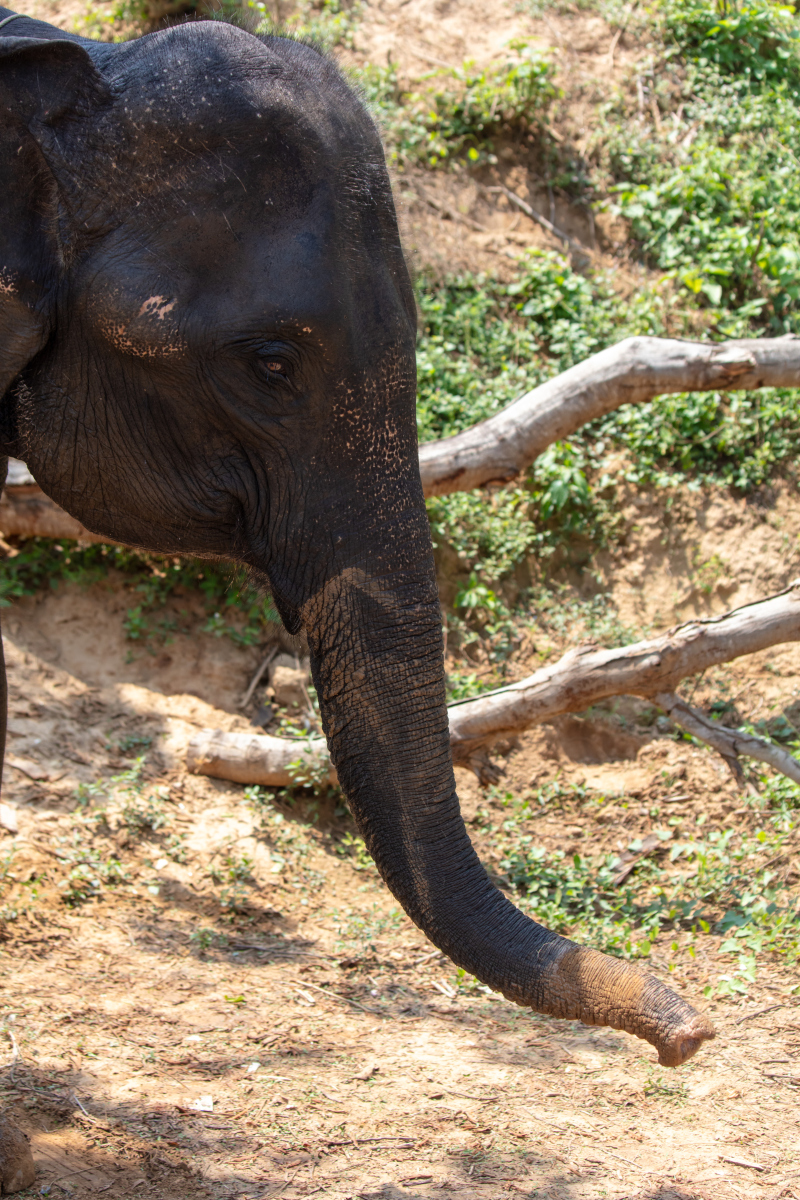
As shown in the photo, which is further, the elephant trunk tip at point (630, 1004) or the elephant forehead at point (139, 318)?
the elephant forehead at point (139, 318)

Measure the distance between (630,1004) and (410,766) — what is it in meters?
0.57

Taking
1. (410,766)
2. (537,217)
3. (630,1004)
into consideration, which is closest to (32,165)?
(410,766)

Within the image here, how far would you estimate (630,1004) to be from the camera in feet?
6.10

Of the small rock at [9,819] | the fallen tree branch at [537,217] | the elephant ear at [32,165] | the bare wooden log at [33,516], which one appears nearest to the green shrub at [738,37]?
the fallen tree branch at [537,217]

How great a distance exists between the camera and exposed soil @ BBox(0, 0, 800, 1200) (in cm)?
258

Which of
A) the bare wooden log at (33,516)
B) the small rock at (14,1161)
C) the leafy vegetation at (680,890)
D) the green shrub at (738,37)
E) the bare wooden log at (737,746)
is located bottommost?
the leafy vegetation at (680,890)

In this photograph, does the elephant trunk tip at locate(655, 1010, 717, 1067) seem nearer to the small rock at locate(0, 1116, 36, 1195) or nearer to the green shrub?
the small rock at locate(0, 1116, 36, 1195)

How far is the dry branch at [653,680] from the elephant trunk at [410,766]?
2236mm

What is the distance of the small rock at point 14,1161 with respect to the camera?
227cm

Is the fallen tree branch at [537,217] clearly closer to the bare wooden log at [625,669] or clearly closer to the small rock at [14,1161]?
the bare wooden log at [625,669]

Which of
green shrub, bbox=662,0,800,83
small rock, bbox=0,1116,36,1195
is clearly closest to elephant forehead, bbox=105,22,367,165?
small rock, bbox=0,1116,36,1195

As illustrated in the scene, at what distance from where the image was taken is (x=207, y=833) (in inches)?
179

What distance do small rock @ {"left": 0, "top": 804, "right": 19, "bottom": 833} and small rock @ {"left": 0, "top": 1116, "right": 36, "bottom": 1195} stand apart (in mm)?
1962

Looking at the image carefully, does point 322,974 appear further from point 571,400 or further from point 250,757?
point 571,400
